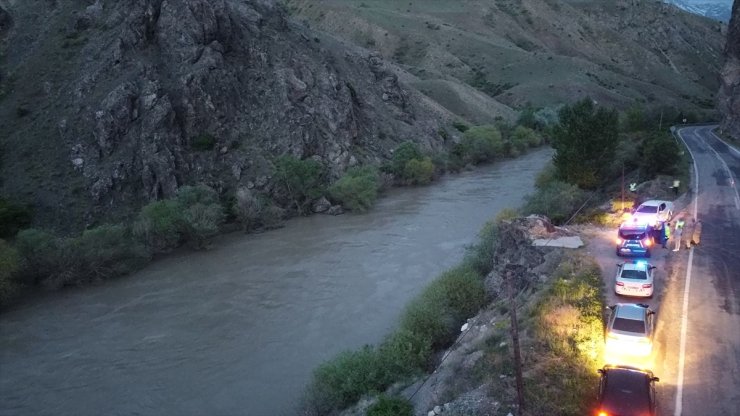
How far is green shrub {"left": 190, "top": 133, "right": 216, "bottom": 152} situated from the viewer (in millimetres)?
56125

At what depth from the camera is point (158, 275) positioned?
38344mm

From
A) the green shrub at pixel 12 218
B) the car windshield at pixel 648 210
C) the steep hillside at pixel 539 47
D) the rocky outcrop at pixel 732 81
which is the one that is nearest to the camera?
the car windshield at pixel 648 210

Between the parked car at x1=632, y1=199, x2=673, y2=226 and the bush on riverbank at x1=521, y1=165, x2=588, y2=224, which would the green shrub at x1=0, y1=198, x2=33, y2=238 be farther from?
the parked car at x1=632, y1=199, x2=673, y2=226

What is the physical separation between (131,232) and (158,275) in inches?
264

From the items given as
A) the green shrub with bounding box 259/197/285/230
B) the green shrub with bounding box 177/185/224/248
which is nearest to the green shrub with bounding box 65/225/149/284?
the green shrub with bounding box 177/185/224/248

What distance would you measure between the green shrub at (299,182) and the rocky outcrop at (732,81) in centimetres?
5543

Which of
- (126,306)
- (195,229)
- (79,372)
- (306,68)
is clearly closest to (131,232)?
(195,229)

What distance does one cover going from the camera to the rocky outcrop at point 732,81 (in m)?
68.9

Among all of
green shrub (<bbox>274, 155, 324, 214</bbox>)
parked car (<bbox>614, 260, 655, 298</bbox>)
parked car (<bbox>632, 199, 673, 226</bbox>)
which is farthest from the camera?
green shrub (<bbox>274, 155, 324, 214</bbox>)

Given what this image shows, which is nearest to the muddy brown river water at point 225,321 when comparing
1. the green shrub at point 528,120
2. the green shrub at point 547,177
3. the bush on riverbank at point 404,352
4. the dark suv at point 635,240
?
the bush on riverbank at point 404,352

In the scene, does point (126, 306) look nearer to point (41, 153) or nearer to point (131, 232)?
point (131, 232)

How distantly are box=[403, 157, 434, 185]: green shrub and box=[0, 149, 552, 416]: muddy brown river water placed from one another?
51.4ft

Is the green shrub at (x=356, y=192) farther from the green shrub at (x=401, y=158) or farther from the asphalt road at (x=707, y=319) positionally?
the asphalt road at (x=707, y=319)

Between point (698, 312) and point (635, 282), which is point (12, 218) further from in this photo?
point (698, 312)
